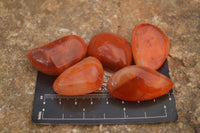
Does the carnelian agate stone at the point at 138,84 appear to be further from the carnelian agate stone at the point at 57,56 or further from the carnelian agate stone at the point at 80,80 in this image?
the carnelian agate stone at the point at 57,56

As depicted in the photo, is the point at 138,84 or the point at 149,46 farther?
the point at 149,46

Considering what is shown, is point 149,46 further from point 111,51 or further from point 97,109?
point 97,109

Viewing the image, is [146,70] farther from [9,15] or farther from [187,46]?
[9,15]

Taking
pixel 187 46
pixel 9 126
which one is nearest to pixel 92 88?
pixel 9 126

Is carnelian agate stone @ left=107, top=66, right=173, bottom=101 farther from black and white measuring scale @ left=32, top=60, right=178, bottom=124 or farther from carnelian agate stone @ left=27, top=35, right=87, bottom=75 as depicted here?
carnelian agate stone @ left=27, top=35, right=87, bottom=75

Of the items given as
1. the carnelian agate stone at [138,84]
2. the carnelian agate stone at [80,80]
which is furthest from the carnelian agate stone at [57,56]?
the carnelian agate stone at [138,84]

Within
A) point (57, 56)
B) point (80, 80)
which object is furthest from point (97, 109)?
point (57, 56)
